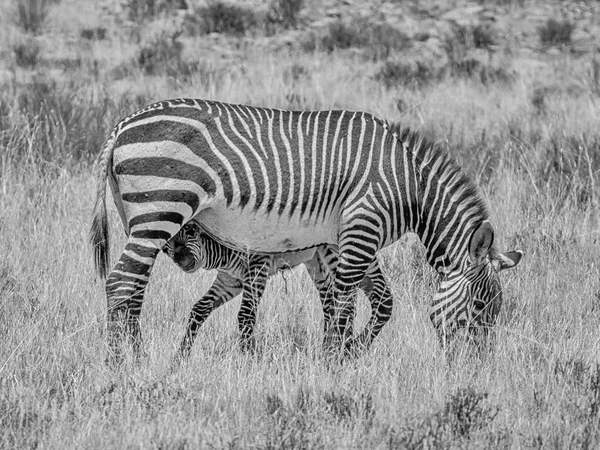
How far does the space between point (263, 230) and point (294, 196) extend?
0.96 ft

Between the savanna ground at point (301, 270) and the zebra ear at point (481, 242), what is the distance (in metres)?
0.58

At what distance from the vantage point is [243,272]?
6.84 meters

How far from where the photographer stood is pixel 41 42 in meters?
15.3

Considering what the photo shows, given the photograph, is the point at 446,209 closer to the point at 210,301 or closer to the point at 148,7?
the point at 210,301

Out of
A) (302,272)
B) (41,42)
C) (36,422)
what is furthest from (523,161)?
(41,42)

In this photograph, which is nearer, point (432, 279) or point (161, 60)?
point (432, 279)

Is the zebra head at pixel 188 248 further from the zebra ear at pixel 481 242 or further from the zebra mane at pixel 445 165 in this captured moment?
the zebra ear at pixel 481 242

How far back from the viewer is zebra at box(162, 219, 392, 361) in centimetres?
655

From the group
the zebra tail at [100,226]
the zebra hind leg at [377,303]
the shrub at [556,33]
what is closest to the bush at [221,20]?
the shrub at [556,33]

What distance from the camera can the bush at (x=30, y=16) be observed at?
15.9 meters

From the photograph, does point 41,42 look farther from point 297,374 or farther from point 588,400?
point 588,400

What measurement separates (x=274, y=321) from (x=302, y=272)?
119 centimetres

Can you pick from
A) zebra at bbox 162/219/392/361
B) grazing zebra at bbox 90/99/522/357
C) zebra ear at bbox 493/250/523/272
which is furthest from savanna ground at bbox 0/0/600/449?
zebra ear at bbox 493/250/523/272

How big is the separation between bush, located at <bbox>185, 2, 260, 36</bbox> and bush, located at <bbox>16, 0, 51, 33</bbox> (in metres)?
2.41
